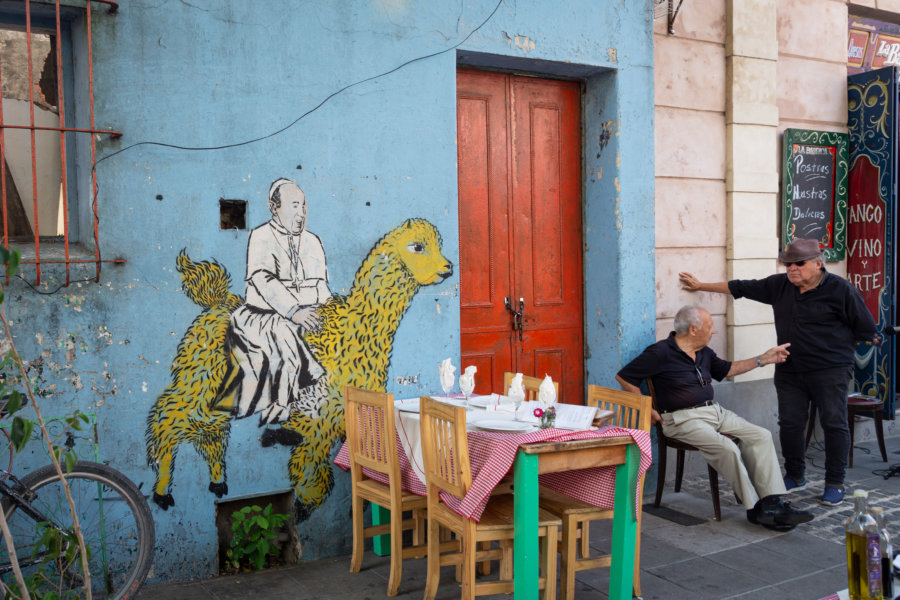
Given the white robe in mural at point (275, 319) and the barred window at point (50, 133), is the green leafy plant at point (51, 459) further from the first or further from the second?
the white robe in mural at point (275, 319)

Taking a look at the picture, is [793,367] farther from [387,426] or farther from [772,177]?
[387,426]

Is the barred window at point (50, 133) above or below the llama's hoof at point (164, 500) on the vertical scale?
above

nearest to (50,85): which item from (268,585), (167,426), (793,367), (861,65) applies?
(167,426)

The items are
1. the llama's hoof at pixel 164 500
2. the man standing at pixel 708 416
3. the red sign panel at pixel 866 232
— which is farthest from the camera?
the red sign panel at pixel 866 232

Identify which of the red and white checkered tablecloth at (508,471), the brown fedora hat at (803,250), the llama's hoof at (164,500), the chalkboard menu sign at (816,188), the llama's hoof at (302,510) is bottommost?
the llama's hoof at (302,510)

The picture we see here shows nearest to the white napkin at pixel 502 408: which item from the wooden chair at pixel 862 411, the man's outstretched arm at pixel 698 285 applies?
the man's outstretched arm at pixel 698 285

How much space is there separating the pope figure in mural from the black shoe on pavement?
289 cm

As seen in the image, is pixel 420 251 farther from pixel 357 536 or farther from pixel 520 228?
pixel 357 536

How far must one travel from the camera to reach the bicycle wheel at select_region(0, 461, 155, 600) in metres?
3.78

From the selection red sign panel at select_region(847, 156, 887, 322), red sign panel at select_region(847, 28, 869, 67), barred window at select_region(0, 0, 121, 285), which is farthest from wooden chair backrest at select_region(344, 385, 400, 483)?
red sign panel at select_region(847, 28, 869, 67)

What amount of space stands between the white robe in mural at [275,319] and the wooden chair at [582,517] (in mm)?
1560

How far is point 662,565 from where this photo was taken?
4.58 m

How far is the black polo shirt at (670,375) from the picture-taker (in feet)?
18.1

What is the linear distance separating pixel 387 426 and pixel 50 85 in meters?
2.51
